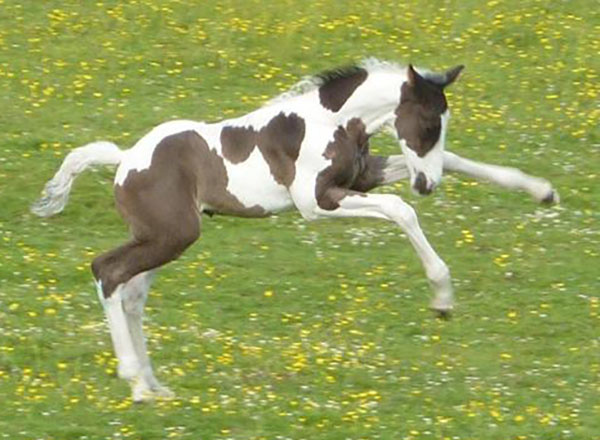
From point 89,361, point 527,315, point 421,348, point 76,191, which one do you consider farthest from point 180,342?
point 76,191

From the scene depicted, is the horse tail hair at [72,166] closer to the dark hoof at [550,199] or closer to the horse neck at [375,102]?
the horse neck at [375,102]

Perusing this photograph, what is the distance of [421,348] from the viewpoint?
13.9m

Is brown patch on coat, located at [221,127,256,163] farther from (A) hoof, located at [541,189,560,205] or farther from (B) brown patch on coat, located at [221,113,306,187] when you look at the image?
(A) hoof, located at [541,189,560,205]

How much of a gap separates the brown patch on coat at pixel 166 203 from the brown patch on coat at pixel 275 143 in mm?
149

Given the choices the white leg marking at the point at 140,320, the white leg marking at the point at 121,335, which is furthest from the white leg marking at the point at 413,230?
the white leg marking at the point at 121,335

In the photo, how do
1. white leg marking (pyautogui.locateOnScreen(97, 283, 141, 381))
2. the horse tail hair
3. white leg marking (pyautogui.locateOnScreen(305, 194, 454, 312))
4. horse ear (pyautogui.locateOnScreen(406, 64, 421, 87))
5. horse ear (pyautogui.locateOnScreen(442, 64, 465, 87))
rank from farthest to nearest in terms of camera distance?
the horse tail hair
white leg marking (pyautogui.locateOnScreen(97, 283, 141, 381))
horse ear (pyautogui.locateOnScreen(442, 64, 465, 87))
horse ear (pyautogui.locateOnScreen(406, 64, 421, 87))
white leg marking (pyautogui.locateOnScreen(305, 194, 454, 312))

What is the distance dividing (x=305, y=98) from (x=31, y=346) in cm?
305

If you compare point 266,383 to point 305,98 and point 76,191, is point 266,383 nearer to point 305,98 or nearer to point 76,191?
point 305,98

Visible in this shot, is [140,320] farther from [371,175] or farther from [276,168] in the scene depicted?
[371,175]

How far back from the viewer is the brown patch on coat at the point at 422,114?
39.3 feet

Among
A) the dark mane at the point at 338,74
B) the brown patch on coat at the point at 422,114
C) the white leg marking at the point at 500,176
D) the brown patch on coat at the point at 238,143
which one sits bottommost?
the white leg marking at the point at 500,176

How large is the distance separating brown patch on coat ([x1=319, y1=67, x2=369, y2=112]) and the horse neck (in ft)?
0.17

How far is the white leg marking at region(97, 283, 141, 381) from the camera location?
40.0 ft

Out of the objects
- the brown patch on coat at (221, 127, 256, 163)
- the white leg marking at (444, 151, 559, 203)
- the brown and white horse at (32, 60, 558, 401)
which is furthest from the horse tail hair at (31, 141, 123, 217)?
the white leg marking at (444, 151, 559, 203)
